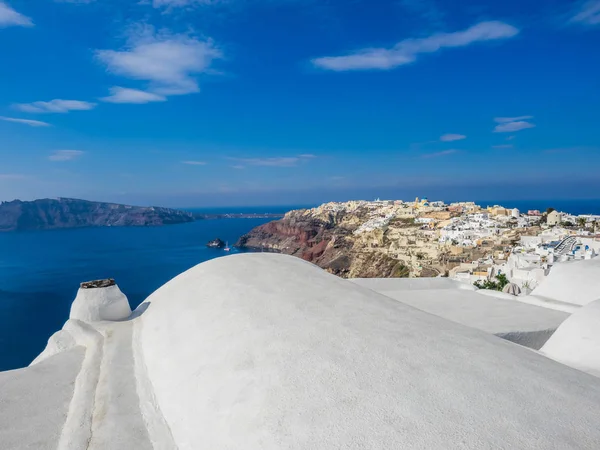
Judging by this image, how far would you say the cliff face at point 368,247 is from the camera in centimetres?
3428

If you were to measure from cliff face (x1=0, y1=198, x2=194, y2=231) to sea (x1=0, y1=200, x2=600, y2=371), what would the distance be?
27.6 meters

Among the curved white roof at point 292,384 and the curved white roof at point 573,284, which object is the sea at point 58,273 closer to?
the curved white roof at point 292,384

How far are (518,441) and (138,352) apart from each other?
3.83m

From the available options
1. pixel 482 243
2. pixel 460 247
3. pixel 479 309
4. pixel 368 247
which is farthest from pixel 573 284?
pixel 368 247

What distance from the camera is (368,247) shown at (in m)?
42.0

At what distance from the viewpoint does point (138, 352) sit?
181 inches

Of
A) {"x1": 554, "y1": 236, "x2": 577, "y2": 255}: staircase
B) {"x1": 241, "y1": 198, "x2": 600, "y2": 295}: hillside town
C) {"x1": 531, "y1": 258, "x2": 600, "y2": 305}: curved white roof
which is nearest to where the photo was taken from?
{"x1": 531, "y1": 258, "x2": 600, "y2": 305}: curved white roof

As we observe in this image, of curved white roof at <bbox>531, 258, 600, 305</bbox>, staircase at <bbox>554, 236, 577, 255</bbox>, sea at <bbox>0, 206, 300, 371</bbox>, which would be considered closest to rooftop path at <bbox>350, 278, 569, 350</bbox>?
curved white roof at <bbox>531, 258, 600, 305</bbox>

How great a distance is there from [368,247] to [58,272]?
34.5m

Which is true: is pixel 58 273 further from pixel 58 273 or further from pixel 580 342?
pixel 580 342

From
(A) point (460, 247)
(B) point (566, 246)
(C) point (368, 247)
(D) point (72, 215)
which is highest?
(B) point (566, 246)

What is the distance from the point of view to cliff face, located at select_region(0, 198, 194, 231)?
10800 cm

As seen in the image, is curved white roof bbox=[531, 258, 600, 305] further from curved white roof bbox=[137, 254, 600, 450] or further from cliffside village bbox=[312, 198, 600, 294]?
cliffside village bbox=[312, 198, 600, 294]

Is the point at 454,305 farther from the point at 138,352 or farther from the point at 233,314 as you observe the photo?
the point at 138,352
